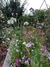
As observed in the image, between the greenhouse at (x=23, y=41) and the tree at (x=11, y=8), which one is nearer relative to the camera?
the greenhouse at (x=23, y=41)

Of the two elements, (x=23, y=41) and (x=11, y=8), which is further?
(x=11, y=8)

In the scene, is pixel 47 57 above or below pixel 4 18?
above

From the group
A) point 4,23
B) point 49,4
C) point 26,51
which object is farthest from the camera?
point 49,4

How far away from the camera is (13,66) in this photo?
7.23 ft

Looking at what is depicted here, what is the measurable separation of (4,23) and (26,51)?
326 cm

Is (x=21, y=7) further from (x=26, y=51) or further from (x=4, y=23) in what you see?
(x=26, y=51)

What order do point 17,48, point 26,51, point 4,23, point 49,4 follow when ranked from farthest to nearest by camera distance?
point 49,4 < point 4,23 < point 17,48 < point 26,51

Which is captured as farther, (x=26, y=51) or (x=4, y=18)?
(x=4, y=18)

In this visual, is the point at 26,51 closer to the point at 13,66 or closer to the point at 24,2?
the point at 13,66

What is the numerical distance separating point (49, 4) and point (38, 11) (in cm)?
63

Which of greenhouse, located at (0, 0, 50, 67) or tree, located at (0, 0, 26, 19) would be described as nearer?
greenhouse, located at (0, 0, 50, 67)

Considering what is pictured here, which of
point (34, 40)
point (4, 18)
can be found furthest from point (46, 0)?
point (34, 40)

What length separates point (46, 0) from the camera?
5.77 metres

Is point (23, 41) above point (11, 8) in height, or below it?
above
